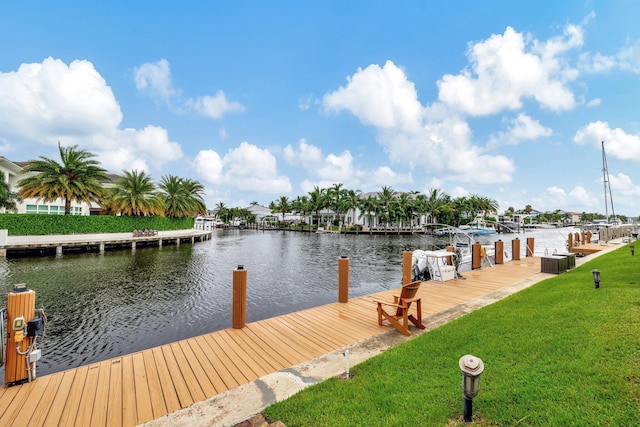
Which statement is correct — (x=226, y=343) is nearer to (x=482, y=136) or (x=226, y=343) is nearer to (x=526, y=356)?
(x=526, y=356)

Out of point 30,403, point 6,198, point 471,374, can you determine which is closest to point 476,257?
point 471,374

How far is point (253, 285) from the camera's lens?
47.8 feet

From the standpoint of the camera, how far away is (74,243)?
79.6 ft

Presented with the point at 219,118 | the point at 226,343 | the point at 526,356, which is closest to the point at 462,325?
the point at 526,356

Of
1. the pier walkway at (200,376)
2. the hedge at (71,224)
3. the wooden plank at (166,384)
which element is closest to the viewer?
the pier walkway at (200,376)

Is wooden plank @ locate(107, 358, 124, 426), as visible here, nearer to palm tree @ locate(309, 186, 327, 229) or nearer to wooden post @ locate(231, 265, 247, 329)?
wooden post @ locate(231, 265, 247, 329)

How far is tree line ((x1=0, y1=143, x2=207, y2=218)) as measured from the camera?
25453 mm

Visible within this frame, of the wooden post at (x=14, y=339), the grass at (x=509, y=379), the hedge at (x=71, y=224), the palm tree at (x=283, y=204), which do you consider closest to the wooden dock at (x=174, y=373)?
the wooden post at (x=14, y=339)

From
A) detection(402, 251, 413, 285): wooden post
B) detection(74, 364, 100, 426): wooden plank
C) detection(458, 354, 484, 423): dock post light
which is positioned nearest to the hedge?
detection(74, 364, 100, 426): wooden plank

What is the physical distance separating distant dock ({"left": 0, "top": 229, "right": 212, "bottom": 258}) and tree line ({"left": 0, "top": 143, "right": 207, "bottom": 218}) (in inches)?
154

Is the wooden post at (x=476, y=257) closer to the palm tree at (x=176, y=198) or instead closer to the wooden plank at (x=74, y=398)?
the wooden plank at (x=74, y=398)

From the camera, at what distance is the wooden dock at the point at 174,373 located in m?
3.34

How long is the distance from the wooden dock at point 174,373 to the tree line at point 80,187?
98.1ft

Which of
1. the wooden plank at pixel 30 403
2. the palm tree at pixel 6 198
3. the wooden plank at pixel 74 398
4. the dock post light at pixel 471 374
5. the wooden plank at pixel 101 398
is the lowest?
the wooden plank at pixel 101 398
